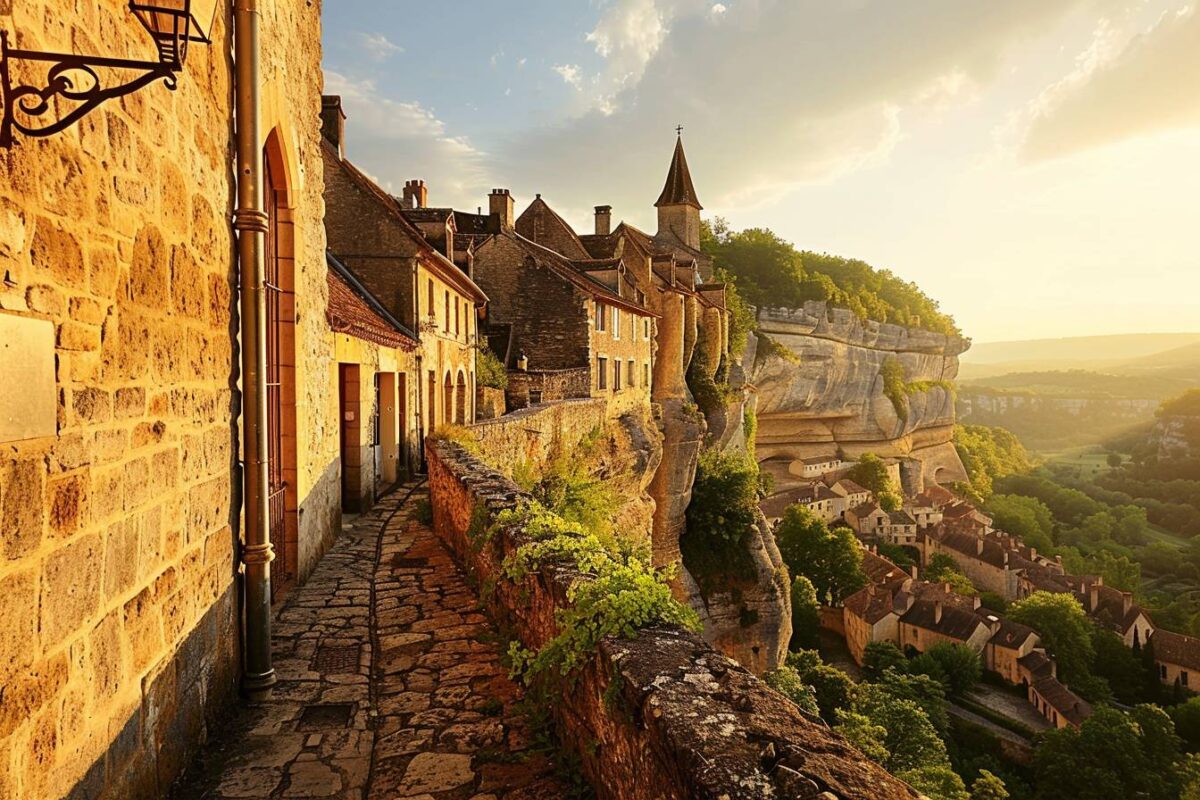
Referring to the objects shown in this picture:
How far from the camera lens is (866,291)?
72.1 m

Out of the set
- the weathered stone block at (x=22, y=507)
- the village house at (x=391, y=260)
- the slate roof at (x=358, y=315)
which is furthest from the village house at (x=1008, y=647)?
the weathered stone block at (x=22, y=507)

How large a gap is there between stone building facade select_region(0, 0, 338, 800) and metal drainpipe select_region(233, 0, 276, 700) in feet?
0.31

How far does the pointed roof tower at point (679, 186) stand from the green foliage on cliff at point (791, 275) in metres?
11.5

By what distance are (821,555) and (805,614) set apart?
238 inches

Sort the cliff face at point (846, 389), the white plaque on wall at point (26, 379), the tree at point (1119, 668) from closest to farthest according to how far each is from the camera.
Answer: the white plaque on wall at point (26, 379) → the tree at point (1119, 668) → the cliff face at point (846, 389)

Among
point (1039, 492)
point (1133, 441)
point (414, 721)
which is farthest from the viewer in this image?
point (1133, 441)

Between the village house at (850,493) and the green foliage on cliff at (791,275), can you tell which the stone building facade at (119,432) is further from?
the village house at (850,493)

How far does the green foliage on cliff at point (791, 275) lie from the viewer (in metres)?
60.6

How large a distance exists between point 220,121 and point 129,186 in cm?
141

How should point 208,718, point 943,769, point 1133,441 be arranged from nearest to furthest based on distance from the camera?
point 208,718 → point 943,769 → point 1133,441

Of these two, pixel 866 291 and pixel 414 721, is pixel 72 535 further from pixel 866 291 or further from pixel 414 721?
pixel 866 291

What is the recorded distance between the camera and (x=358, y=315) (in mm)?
10672

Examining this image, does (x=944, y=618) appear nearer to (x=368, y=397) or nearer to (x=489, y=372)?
(x=489, y=372)

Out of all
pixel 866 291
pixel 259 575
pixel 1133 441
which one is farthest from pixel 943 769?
pixel 1133 441
